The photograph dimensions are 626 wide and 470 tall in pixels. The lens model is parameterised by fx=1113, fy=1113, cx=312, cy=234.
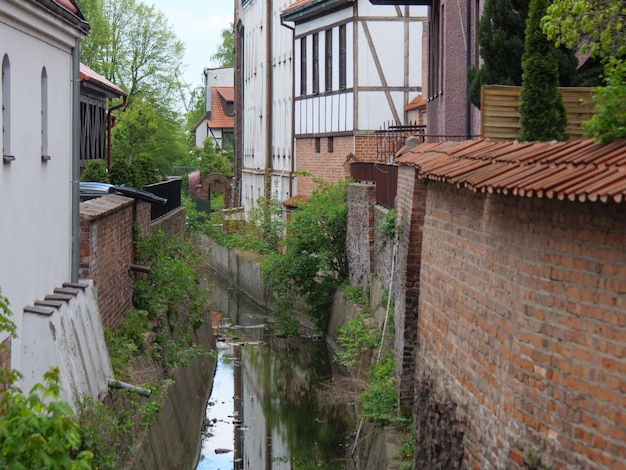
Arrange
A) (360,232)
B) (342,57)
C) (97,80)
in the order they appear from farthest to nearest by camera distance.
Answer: (342,57), (360,232), (97,80)

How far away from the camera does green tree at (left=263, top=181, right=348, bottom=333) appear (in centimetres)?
2827

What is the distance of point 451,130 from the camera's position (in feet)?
64.6

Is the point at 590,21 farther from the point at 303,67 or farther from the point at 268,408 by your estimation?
the point at 303,67

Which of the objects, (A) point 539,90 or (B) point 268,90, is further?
(B) point 268,90

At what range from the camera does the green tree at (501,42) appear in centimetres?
1297

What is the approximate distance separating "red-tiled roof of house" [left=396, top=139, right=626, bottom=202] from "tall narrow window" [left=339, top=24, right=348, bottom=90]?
21474 millimetres

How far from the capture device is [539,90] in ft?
31.6

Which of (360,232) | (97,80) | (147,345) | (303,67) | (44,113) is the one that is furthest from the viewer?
(303,67)

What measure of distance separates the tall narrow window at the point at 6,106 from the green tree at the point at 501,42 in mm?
5520

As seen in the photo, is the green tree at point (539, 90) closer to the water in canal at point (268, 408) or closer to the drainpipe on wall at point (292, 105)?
the water in canal at point (268, 408)

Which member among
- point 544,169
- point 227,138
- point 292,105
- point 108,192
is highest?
point 292,105

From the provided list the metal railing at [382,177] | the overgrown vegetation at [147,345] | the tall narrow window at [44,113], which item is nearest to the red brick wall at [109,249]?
the overgrown vegetation at [147,345]

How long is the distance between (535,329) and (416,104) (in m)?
22.3

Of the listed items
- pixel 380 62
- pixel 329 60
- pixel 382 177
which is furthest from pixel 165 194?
pixel 329 60
